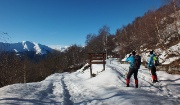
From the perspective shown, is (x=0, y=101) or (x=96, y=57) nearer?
(x=0, y=101)

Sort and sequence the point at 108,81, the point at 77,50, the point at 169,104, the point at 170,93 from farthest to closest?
the point at 77,50
the point at 108,81
the point at 170,93
the point at 169,104

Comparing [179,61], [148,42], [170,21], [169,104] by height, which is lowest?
[169,104]

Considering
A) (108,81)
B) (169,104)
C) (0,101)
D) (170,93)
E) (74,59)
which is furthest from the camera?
(74,59)

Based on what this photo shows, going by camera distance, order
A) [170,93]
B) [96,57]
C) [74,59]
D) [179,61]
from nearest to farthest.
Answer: [170,93] → [179,61] → [96,57] → [74,59]

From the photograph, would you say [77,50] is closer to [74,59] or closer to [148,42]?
[74,59]

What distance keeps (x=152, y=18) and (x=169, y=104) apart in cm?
4753

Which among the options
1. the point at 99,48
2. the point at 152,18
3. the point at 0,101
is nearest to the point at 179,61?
the point at 0,101

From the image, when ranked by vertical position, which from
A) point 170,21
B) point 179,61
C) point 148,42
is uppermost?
point 170,21

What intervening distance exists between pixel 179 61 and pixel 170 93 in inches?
475

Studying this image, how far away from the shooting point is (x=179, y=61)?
2375 centimetres

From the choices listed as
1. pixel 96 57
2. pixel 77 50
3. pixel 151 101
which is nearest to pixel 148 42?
pixel 96 57

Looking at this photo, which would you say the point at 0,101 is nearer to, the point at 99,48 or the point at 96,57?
the point at 96,57

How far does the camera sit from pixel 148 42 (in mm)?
57656

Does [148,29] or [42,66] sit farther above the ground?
[148,29]
